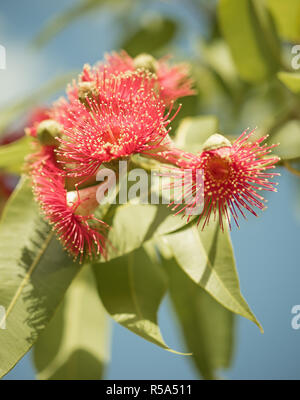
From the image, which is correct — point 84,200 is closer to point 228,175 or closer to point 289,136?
point 228,175

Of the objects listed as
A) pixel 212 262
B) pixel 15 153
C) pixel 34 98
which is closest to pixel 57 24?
pixel 34 98

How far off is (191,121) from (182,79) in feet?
0.31

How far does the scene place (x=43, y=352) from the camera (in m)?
1.02

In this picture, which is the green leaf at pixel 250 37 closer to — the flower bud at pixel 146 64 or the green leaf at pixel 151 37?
the flower bud at pixel 146 64

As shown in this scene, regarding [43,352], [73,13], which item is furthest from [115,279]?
[73,13]

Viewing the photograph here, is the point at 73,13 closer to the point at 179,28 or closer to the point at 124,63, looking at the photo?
the point at 179,28

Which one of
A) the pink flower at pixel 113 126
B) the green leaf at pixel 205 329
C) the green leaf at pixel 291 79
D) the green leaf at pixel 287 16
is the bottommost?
the green leaf at pixel 205 329

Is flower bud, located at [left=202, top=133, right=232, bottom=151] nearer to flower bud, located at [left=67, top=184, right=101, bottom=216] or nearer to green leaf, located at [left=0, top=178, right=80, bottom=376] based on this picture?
flower bud, located at [left=67, top=184, right=101, bottom=216]

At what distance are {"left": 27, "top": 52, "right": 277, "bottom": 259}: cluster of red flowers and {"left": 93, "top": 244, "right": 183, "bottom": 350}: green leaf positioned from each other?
0.13 meters

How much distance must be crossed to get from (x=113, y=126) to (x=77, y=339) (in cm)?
61

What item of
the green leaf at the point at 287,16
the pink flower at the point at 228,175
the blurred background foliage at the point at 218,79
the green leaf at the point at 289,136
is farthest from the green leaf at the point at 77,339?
the green leaf at the point at 287,16

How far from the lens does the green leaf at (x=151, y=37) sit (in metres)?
1.41

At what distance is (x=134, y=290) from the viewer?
0.87m

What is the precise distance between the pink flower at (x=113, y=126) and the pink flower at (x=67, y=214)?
44 millimetres
